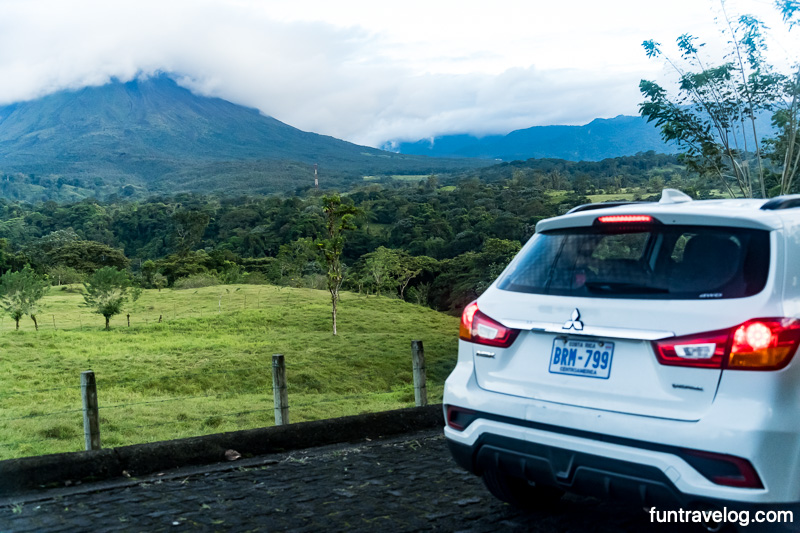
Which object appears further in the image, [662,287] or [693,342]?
[662,287]

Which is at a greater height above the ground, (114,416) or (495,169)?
(495,169)

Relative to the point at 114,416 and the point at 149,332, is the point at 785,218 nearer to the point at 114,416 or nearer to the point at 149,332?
the point at 114,416

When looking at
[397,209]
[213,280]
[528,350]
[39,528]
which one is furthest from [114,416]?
[397,209]

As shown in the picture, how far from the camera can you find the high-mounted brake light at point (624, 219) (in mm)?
3312

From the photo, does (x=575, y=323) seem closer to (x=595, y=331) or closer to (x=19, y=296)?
(x=595, y=331)

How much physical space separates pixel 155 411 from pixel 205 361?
15.0 metres

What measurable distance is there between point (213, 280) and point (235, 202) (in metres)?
69.3

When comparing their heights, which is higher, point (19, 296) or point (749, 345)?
point (749, 345)

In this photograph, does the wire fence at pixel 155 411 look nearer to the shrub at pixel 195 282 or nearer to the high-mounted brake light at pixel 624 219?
the high-mounted brake light at pixel 624 219

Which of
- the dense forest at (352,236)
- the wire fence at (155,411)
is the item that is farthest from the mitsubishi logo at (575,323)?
the dense forest at (352,236)

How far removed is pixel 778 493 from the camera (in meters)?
2.70

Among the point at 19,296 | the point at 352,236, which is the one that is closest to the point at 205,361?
the point at 19,296

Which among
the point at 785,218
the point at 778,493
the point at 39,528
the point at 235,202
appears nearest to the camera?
the point at 778,493

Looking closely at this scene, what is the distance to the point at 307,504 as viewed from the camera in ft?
14.8
